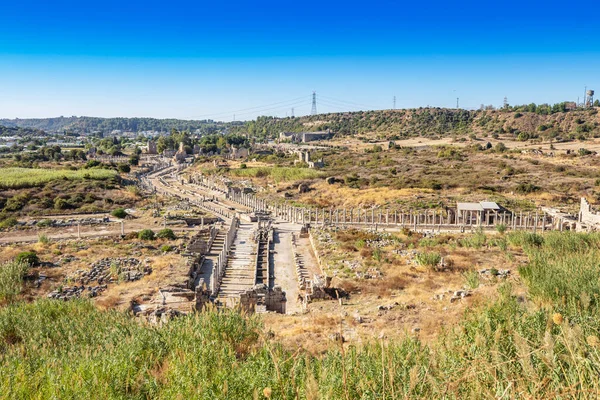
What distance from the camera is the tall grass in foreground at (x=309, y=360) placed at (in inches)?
175

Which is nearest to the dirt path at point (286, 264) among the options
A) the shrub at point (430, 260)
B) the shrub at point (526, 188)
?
the shrub at point (430, 260)

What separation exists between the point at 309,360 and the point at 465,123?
132m

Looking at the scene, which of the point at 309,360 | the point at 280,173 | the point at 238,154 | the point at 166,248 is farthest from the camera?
the point at 238,154

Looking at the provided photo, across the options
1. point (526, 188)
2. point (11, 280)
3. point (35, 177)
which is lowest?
point (11, 280)

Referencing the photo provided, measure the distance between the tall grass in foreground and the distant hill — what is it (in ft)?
327

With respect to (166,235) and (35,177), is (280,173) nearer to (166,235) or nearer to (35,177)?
(35,177)

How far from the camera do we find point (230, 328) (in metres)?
8.17

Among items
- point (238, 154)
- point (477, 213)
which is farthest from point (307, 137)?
point (477, 213)

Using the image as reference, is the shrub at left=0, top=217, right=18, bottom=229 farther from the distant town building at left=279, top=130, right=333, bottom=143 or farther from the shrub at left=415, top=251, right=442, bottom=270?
the distant town building at left=279, top=130, right=333, bottom=143

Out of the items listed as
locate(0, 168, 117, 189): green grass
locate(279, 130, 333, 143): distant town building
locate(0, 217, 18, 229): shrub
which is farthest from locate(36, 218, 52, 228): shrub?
locate(279, 130, 333, 143): distant town building

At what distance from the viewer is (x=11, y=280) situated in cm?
1725

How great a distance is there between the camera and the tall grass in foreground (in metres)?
4.44

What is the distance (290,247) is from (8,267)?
1589 cm

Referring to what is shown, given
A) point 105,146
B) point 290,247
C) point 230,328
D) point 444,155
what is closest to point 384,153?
point 444,155
